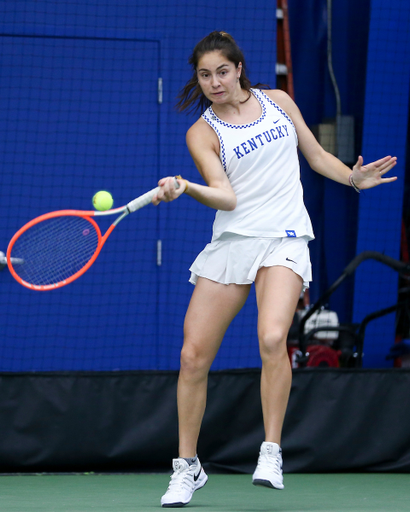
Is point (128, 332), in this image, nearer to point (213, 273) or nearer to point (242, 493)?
point (242, 493)

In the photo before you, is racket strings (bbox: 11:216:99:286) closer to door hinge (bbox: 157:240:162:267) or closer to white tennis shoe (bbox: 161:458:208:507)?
white tennis shoe (bbox: 161:458:208:507)

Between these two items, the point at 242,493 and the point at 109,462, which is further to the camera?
the point at 109,462

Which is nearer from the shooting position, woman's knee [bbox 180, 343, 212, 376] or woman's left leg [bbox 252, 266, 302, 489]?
woman's left leg [bbox 252, 266, 302, 489]

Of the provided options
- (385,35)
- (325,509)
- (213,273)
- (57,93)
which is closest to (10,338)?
(57,93)

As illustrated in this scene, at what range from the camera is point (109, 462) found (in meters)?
3.86

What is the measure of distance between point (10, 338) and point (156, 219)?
1089 millimetres

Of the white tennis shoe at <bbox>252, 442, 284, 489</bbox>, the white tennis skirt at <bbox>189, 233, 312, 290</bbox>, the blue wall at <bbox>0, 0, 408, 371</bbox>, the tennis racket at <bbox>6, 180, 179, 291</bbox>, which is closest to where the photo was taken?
the white tennis shoe at <bbox>252, 442, 284, 489</bbox>

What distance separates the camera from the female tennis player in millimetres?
2738

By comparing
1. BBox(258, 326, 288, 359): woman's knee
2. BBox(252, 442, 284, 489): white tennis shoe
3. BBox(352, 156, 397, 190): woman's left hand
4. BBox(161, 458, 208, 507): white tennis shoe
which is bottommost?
BBox(161, 458, 208, 507): white tennis shoe

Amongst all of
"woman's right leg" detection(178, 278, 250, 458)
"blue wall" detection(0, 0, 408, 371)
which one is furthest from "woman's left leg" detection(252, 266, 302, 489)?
"blue wall" detection(0, 0, 408, 371)

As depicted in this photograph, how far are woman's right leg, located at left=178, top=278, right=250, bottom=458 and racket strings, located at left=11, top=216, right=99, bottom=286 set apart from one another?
18.2 inches

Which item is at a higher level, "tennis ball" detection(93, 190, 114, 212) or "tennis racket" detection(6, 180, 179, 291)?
"tennis ball" detection(93, 190, 114, 212)

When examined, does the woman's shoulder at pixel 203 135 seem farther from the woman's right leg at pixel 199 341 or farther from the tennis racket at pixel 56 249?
the woman's right leg at pixel 199 341

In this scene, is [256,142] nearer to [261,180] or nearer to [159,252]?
[261,180]
